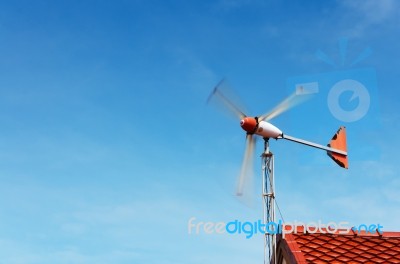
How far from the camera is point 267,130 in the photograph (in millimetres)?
19047

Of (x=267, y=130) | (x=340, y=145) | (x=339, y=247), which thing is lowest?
(x=339, y=247)

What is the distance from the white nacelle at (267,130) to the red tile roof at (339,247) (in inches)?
165

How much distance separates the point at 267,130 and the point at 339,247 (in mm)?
5296

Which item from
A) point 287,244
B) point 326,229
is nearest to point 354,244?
point 326,229

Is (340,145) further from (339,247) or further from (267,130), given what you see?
(339,247)

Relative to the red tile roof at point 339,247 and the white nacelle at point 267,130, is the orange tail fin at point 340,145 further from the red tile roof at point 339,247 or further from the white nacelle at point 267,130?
the red tile roof at point 339,247

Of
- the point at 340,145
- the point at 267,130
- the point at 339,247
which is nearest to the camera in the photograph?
the point at 339,247

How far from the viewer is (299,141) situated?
19.8 m

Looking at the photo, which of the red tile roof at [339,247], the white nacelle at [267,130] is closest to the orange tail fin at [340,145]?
the white nacelle at [267,130]

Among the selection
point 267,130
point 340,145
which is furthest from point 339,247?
point 340,145

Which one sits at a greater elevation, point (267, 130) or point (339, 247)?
point (267, 130)

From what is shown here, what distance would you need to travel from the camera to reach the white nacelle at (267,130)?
19.0 m

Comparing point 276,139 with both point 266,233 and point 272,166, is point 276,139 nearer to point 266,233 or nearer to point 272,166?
point 272,166

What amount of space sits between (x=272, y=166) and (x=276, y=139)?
1.35m
